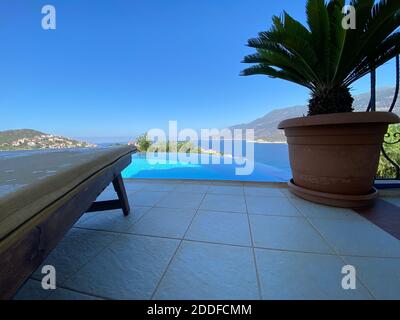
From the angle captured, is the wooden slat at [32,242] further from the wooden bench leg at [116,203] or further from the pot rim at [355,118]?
the pot rim at [355,118]

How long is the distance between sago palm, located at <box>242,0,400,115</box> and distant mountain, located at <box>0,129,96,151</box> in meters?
2.15

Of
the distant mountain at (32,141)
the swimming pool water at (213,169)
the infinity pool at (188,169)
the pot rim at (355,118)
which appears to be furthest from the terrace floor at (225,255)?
the infinity pool at (188,169)

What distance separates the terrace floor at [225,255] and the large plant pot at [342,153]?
154 mm

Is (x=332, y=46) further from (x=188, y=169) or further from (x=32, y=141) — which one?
(x=188, y=169)

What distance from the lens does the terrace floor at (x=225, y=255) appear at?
0.73 meters

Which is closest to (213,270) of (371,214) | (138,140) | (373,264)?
(373,264)

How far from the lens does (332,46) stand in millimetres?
1606

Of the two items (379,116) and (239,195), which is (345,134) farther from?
(239,195)

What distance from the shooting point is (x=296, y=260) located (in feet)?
2.97

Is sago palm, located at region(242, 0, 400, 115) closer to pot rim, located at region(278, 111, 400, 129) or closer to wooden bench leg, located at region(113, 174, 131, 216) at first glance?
pot rim, located at region(278, 111, 400, 129)

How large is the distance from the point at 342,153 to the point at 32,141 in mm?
3223

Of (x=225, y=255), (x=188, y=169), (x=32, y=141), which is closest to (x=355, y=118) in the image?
(x=225, y=255)

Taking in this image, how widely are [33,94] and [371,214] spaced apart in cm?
748

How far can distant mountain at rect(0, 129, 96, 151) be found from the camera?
6.34 ft
